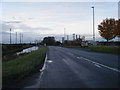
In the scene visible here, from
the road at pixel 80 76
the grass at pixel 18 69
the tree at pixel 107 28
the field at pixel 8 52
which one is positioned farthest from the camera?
the tree at pixel 107 28

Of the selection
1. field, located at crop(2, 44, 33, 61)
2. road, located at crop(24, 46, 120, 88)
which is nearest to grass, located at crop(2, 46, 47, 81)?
road, located at crop(24, 46, 120, 88)

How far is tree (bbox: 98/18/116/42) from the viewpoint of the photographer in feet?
214

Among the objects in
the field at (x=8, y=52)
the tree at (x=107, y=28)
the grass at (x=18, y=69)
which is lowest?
the field at (x=8, y=52)

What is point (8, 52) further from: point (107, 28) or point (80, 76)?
point (80, 76)

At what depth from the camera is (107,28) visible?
220 feet

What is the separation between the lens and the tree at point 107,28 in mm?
65312

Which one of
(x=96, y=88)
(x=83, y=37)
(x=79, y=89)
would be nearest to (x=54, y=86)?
(x=79, y=89)

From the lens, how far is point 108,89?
7293 millimetres

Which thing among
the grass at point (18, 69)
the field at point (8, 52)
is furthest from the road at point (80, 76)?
the field at point (8, 52)

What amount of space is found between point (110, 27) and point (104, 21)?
390 cm

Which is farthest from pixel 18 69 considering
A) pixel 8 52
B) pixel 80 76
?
pixel 8 52

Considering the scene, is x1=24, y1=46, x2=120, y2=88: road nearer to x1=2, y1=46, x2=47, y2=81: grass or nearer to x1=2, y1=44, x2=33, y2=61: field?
x1=2, y1=46, x2=47, y2=81: grass

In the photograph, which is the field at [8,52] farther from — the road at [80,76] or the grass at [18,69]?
the road at [80,76]

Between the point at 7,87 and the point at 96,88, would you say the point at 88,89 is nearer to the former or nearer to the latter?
the point at 96,88
